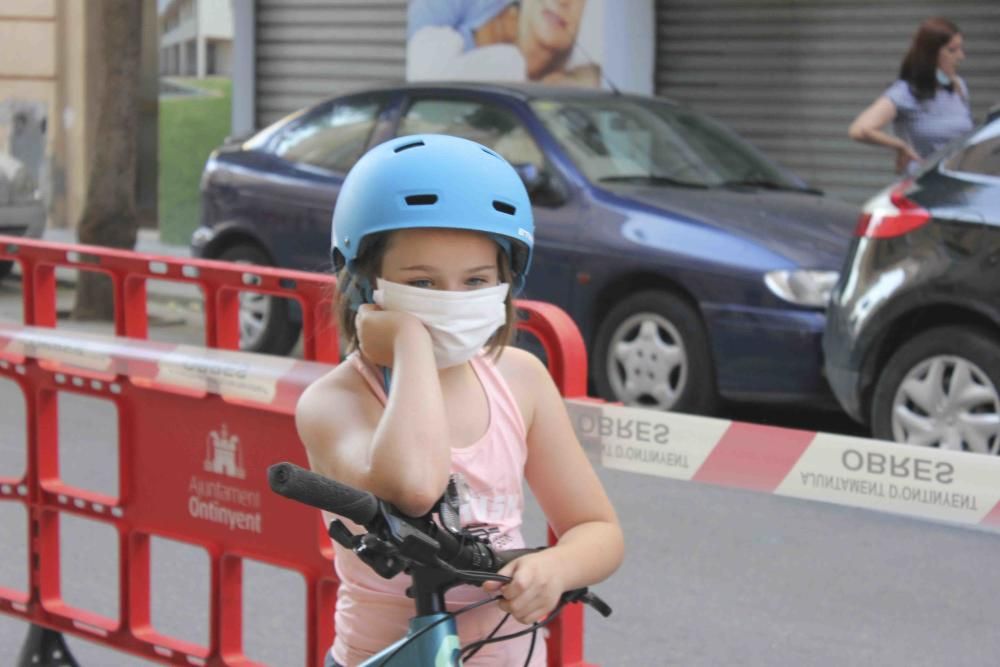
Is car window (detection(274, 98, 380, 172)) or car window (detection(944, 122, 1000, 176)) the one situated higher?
car window (detection(944, 122, 1000, 176))

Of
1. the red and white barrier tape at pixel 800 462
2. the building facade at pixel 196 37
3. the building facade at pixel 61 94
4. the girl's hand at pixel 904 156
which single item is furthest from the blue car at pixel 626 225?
the building facade at pixel 61 94

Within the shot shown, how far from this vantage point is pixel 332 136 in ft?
33.1

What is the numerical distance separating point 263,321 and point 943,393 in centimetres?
449

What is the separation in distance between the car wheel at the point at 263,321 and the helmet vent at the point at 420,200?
7757 mm

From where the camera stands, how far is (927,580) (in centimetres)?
584

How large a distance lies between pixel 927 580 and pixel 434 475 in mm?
3968

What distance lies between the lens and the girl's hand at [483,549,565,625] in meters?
2.12

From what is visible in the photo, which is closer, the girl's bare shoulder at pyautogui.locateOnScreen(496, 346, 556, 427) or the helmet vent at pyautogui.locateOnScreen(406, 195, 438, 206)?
the helmet vent at pyautogui.locateOnScreen(406, 195, 438, 206)

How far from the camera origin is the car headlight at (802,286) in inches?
314

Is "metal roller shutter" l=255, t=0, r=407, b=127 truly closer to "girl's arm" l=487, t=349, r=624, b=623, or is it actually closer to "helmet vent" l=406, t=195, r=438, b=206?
"girl's arm" l=487, t=349, r=624, b=623

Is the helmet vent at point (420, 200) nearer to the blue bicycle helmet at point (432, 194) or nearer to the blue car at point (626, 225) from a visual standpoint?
the blue bicycle helmet at point (432, 194)

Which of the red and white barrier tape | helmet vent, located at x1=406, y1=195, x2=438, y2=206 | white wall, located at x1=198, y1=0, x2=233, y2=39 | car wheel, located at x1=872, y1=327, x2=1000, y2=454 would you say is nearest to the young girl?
helmet vent, located at x1=406, y1=195, x2=438, y2=206

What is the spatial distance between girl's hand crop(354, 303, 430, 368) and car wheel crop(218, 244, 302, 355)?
7.66 meters

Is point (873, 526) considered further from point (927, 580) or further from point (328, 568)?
point (328, 568)
